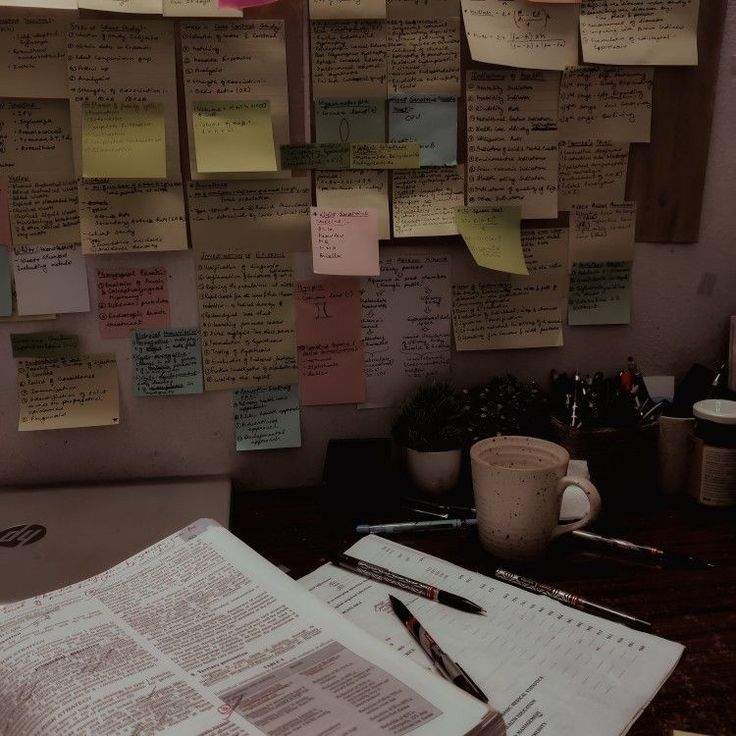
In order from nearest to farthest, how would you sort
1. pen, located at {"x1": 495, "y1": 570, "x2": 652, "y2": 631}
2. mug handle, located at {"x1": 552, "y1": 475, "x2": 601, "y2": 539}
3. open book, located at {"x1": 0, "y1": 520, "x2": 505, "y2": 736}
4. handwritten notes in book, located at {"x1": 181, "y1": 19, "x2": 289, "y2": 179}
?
open book, located at {"x1": 0, "y1": 520, "x2": 505, "y2": 736} < pen, located at {"x1": 495, "y1": 570, "x2": 652, "y2": 631} < mug handle, located at {"x1": 552, "y1": 475, "x2": 601, "y2": 539} < handwritten notes in book, located at {"x1": 181, "y1": 19, "x2": 289, "y2": 179}

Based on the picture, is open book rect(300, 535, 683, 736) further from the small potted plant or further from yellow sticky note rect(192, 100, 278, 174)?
yellow sticky note rect(192, 100, 278, 174)

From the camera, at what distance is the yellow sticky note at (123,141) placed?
863mm

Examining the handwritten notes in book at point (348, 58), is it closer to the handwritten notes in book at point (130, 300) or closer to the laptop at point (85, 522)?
the handwritten notes in book at point (130, 300)

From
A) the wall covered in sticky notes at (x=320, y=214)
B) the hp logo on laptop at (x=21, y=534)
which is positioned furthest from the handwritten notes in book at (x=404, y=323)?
the hp logo on laptop at (x=21, y=534)

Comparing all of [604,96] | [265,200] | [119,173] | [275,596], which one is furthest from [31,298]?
[604,96]

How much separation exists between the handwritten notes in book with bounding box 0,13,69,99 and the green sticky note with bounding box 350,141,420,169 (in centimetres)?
36

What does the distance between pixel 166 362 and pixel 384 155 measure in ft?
1.29

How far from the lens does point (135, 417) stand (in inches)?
38.6

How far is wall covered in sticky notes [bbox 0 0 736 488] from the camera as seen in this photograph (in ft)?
2.88

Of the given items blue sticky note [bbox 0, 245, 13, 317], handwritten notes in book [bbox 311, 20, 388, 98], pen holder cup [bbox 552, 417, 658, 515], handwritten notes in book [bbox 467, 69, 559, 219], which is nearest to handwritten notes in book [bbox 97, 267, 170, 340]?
blue sticky note [bbox 0, 245, 13, 317]

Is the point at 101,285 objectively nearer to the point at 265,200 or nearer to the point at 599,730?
the point at 265,200

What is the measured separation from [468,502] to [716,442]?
315 mm

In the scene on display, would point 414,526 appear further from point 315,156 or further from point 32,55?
point 32,55

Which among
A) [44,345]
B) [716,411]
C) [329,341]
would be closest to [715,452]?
[716,411]
